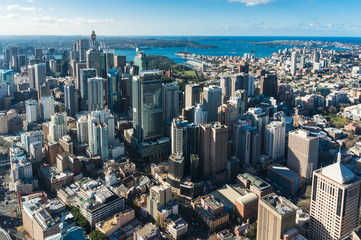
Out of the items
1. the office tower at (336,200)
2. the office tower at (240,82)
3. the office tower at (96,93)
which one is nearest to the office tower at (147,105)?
the office tower at (96,93)

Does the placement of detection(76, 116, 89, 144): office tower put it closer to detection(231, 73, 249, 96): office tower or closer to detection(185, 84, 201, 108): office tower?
detection(185, 84, 201, 108): office tower

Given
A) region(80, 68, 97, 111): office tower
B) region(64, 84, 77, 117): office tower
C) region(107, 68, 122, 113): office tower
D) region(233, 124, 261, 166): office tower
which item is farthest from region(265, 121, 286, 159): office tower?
region(64, 84, 77, 117): office tower

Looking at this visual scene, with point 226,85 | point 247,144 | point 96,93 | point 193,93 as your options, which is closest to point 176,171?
point 247,144

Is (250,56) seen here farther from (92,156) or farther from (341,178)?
(341,178)

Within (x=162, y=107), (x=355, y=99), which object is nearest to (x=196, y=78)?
(x=355, y=99)

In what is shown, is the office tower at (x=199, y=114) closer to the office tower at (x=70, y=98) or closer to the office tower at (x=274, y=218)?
the office tower at (x=274, y=218)

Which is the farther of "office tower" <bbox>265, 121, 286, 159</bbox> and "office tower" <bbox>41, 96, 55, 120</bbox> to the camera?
"office tower" <bbox>41, 96, 55, 120</bbox>
